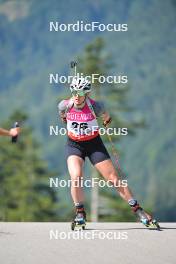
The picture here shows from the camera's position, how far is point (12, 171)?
75.0 metres

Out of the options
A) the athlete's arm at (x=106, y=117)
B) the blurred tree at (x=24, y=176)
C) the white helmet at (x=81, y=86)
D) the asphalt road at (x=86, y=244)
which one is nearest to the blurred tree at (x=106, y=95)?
the blurred tree at (x=24, y=176)

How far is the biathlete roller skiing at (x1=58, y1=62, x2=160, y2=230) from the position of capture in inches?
468

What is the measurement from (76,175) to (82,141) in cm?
54

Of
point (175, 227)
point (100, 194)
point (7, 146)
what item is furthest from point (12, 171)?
point (175, 227)

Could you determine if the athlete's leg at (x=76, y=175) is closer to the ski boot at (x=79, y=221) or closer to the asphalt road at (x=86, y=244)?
the ski boot at (x=79, y=221)

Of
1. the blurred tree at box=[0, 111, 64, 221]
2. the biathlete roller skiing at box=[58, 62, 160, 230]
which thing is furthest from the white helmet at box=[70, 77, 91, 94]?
the blurred tree at box=[0, 111, 64, 221]

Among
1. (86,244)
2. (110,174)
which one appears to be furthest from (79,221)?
(86,244)

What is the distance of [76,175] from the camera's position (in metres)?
11.9

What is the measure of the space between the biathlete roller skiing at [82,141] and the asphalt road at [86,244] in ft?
1.01

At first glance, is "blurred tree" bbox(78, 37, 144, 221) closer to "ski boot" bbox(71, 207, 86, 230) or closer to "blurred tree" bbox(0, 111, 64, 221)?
"blurred tree" bbox(0, 111, 64, 221)

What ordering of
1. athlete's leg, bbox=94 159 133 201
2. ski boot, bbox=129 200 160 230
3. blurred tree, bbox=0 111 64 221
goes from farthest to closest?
blurred tree, bbox=0 111 64 221, athlete's leg, bbox=94 159 133 201, ski boot, bbox=129 200 160 230

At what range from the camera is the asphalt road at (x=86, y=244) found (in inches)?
354

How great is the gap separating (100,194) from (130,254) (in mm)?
52809

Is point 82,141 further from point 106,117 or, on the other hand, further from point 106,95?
point 106,95
